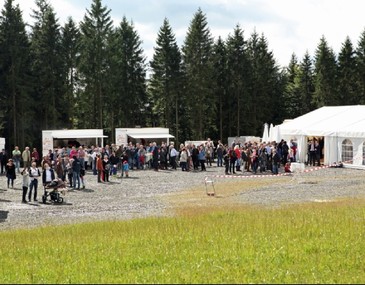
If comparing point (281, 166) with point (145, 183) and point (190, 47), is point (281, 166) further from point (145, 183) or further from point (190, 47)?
point (190, 47)

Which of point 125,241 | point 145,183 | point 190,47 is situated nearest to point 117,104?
point 190,47

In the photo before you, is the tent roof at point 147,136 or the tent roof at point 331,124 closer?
the tent roof at point 331,124

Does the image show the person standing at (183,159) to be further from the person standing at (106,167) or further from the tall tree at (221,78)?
the tall tree at (221,78)

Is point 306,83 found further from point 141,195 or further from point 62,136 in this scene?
point 141,195

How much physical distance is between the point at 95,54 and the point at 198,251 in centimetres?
4472

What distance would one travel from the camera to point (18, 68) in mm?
43938

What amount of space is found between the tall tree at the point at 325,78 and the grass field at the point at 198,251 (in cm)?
4739

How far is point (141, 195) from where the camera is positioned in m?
20.7

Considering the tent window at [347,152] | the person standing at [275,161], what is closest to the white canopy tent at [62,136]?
the person standing at [275,161]

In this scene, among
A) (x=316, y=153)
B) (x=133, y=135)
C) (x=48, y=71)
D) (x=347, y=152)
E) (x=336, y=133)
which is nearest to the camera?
A: (x=347, y=152)

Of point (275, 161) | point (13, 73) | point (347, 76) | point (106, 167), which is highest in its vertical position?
point (347, 76)

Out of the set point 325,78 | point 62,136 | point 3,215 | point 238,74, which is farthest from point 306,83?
point 3,215

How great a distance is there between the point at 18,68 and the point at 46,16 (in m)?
7.58

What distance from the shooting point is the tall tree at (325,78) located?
58.5 m
